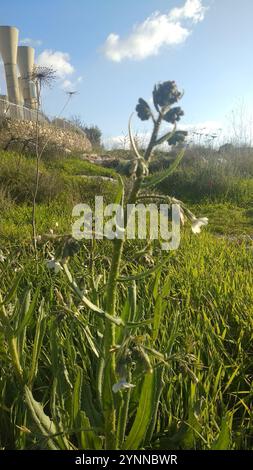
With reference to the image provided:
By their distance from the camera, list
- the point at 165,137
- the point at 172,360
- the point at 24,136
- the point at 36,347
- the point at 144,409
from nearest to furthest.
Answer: the point at 165,137 < the point at 144,409 < the point at 36,347 < the point at 172,360 < the point at 24,136

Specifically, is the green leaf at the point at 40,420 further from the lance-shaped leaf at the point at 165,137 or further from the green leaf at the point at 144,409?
the lance-shaped leaf at the point at 165,137

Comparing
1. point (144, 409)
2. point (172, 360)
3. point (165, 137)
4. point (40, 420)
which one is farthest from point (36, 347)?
point (165, 137)

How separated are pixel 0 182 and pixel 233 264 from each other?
4829mm

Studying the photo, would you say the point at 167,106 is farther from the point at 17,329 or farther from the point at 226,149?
the point at 226,149

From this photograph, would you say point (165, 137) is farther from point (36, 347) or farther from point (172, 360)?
point (172, 360)

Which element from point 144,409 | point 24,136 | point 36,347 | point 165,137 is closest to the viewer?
point 165,137

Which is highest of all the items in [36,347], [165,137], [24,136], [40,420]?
[24,136]

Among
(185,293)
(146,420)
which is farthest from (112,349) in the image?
(185,293)

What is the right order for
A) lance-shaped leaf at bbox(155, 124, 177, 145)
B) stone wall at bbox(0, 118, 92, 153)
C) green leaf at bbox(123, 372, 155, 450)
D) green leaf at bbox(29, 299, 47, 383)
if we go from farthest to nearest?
stone wall at bbox(0, 118, 92, 153), green leaf at bbox(29, 299, 47, 383), green leaf at bbox(123, 372, 155, 450), lance-shaped leaf at bbox(155, 124, 177, 145)

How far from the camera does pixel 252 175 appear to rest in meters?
10.9

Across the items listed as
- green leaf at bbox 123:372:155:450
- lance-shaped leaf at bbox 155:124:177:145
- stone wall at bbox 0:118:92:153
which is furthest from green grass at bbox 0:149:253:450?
stone wall at bbox 0:118:92:153

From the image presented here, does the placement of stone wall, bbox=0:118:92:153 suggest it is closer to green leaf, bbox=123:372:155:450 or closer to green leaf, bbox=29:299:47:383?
green leaf, bbox=29:299:47:383

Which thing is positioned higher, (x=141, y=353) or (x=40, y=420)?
(x=141, y=353)

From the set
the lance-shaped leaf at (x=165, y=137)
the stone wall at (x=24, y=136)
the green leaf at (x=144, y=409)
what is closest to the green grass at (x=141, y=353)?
the green leaf at (x=144, y=409)
